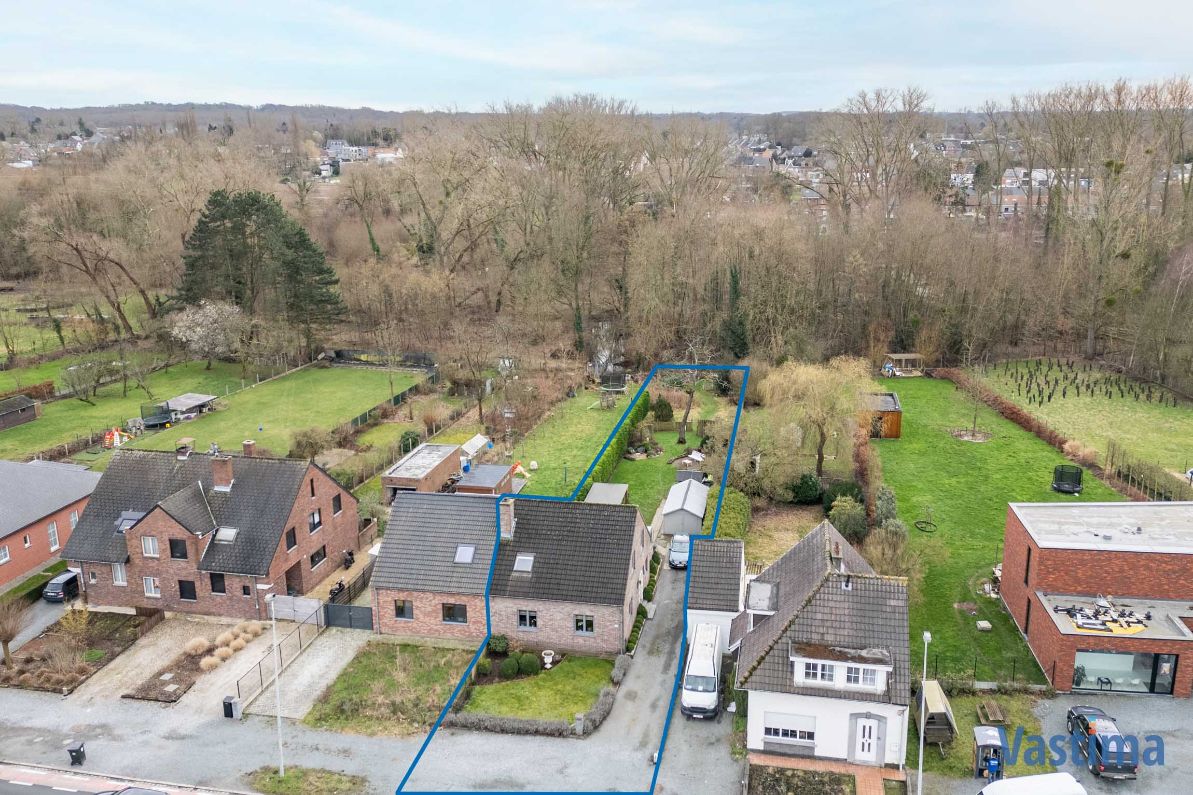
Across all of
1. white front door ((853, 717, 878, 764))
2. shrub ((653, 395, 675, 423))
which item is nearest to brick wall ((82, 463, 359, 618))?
white front door ((853, 717, 878, 764))

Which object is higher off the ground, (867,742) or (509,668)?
(867,742)

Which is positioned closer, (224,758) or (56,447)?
(224,758)

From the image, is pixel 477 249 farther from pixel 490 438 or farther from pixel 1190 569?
pixel 1190 569

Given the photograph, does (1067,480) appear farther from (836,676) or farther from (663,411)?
(836,676)

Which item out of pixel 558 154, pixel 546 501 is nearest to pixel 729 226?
pixel 558 154

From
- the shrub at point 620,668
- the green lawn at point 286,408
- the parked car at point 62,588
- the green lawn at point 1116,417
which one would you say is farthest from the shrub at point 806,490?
the parked car at point 62,588

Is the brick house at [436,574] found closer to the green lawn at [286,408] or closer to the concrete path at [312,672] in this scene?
the concrete path at [312,672]

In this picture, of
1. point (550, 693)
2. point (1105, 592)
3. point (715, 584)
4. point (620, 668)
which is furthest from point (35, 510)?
point (1105, 592)
